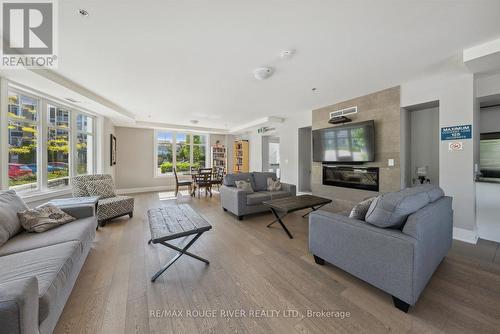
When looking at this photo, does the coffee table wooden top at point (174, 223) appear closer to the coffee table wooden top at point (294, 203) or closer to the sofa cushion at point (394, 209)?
the coffee table wooden top at point (294, 203)

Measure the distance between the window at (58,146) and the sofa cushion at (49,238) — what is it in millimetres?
2465

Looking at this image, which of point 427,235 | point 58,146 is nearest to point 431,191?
point 427,235

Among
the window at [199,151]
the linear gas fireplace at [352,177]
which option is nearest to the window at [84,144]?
the window at [199,151]

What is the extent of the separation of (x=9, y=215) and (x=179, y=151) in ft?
20.0

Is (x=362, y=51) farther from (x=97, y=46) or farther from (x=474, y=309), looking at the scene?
(x=97, y=46)

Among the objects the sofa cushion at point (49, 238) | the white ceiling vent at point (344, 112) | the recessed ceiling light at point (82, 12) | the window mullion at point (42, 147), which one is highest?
the recessed ceiling light at point (82, 12)

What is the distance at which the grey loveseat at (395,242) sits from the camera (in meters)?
1.46

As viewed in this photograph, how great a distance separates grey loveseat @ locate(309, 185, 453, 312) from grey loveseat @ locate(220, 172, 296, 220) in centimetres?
190

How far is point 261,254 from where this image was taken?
94.3 inches

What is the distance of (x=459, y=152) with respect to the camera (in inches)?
113

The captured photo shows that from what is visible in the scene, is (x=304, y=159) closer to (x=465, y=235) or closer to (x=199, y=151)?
(x=465, y=235)

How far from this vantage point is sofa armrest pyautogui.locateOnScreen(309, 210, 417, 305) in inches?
57.4

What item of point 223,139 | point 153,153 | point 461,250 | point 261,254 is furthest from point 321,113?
point 153,153

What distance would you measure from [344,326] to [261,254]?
1.16m
